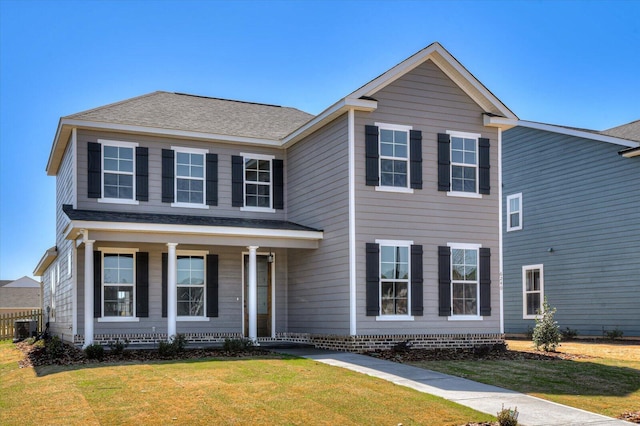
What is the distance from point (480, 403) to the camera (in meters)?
11.5

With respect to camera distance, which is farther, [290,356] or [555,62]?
[555,62]

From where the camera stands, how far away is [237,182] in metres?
21.0

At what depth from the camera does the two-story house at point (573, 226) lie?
23.0 metres

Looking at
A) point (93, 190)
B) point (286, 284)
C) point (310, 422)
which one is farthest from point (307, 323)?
point (310, 422)

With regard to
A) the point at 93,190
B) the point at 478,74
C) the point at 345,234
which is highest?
the point at 478,74

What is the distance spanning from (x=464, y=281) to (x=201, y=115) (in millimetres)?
9244

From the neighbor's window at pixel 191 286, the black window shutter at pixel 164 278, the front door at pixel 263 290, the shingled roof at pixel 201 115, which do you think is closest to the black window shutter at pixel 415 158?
the shingled roof at pixel 201 115

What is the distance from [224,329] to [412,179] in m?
6.72

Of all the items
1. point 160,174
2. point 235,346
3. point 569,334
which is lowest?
point 569,334

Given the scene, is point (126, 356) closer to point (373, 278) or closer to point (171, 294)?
point (171, 294)

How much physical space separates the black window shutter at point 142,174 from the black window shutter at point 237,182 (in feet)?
7.93

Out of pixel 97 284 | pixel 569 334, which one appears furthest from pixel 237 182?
pixel 569 334

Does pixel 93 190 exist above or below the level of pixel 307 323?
above

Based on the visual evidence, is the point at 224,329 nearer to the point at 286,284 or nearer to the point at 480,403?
the point at 286,284
